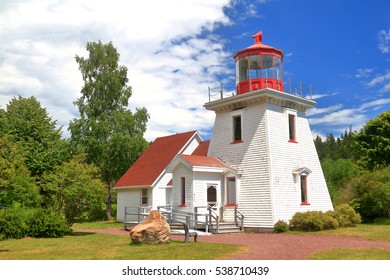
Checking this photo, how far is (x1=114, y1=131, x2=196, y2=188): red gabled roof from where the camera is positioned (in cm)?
2894

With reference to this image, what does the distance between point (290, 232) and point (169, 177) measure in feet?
38.6

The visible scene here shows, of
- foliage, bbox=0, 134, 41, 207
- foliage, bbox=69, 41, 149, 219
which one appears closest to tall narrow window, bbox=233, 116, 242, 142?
foliage, bbox=0, 134, 41, 207

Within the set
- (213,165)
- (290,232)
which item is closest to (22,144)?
(213,165)

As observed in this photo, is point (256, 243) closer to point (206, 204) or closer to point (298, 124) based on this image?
point (206, 204)

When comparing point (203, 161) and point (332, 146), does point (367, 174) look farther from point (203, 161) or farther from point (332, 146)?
point (332, 146)

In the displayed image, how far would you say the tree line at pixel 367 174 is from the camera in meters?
23.2

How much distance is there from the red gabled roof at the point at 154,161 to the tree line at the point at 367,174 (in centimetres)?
1190

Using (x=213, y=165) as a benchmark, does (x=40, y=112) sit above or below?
above

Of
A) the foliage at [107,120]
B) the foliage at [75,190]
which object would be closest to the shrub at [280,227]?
the foliage at [75,190]

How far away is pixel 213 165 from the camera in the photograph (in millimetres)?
21109

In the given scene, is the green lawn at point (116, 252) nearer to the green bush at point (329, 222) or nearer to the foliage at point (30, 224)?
the foliage at point (30, 224)

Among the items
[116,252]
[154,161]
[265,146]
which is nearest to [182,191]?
[265,146]

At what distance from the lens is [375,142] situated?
36.2 metres

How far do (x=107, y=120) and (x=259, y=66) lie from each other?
17204mm
